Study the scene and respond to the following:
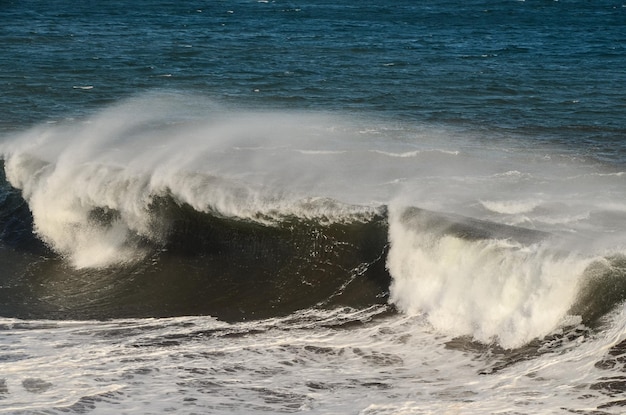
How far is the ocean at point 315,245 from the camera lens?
1214cm

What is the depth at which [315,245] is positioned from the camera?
16578 millimetres

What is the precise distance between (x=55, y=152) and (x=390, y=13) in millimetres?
29318

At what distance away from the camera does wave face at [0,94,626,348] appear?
13922 millimetres

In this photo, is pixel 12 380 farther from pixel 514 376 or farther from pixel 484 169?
pixel 484 169

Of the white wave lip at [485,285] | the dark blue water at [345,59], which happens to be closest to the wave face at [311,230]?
the white wave lip at [485,285]

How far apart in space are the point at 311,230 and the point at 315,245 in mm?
292

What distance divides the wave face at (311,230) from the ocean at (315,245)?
5 centimetres

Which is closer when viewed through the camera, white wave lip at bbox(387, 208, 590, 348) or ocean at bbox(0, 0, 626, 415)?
ocean at bbox(0, 0, 626, 415)

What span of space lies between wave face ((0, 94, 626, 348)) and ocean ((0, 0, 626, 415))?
0.05 m

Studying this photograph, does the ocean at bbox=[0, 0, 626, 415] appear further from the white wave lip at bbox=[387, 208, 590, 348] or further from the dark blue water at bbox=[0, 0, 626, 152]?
the dark blue water at bbox=[0, 0, 626, 152]

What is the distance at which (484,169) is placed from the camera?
64.3ft

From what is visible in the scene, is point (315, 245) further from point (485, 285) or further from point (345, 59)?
point (345, 59)

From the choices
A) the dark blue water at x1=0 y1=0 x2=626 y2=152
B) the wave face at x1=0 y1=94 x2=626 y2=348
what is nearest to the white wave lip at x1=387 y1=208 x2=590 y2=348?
the wave face at x1=0 y1=94 x2=626 y2=348

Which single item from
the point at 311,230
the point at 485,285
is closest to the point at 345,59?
the point at 311,230
